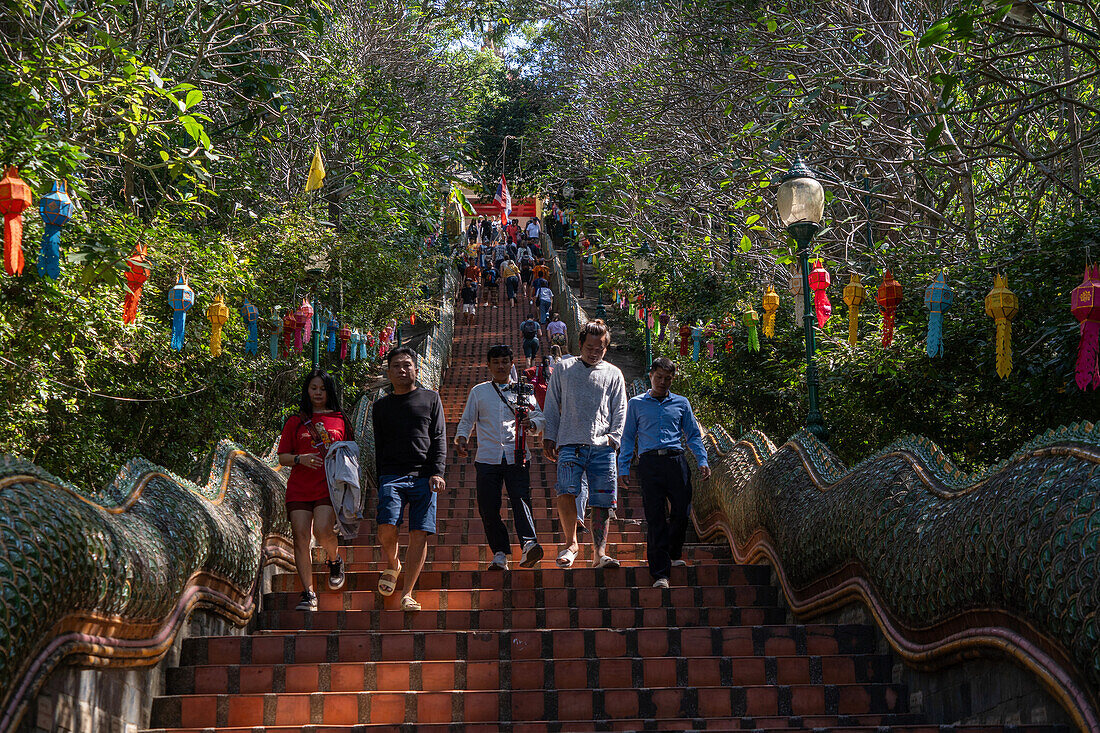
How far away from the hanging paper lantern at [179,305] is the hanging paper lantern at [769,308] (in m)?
6.46

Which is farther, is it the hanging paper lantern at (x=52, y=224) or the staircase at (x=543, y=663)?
the hanging paper lantern at (x=52, y=224)

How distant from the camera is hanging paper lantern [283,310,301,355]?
15977 mm

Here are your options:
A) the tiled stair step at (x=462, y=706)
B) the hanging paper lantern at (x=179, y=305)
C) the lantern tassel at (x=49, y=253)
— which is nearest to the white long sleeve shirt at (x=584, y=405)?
the tiled stair step at (x=462, y=706)

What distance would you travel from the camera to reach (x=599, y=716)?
513 centimetres

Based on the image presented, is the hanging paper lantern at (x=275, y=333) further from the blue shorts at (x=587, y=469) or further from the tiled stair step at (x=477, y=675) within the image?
the tiled stair step at (x=477, y=675)

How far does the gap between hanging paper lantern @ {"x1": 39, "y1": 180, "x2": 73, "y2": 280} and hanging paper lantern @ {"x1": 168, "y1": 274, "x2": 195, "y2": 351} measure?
3.51 m

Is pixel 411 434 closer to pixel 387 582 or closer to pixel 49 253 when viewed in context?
pixel 387 582

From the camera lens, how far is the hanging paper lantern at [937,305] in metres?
8.69

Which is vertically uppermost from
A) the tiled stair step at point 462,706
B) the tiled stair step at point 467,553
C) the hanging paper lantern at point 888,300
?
the hanging paper lantern at point 888,300

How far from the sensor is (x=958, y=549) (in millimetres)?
4773

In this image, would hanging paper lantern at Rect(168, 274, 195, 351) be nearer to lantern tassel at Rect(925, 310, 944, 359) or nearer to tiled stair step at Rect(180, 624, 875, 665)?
tiled stair step at Rect(180, 624, 875, 665)

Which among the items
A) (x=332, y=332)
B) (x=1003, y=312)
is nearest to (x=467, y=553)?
(x=1003, y=312)

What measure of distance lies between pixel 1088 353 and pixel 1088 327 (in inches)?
6.3

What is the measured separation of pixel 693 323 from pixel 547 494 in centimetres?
613
